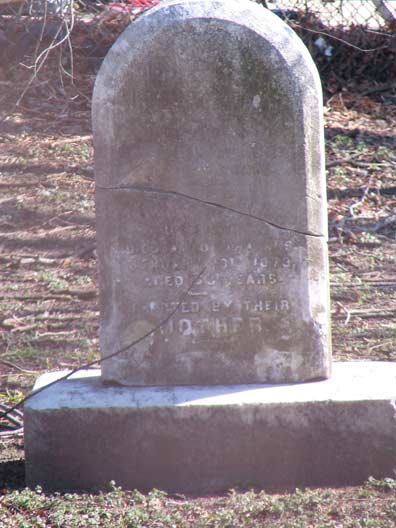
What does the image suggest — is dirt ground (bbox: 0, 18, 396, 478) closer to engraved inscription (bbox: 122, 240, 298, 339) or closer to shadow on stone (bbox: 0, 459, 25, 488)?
shadow on stone (bbox: 0, 459, 25, 488)

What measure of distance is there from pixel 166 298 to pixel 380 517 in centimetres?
120

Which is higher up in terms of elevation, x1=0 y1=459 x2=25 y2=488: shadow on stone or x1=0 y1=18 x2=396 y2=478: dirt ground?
x1=0 y1=18 x2=396 y2=478: dirt ground

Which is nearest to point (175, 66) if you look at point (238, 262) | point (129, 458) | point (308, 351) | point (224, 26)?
point (224, 26)

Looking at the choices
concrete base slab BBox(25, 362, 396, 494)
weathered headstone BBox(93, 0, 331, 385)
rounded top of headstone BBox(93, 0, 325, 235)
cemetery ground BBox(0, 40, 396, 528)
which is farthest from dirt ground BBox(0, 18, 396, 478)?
rounded top of headstone BBox(93, 0, 325, 235)

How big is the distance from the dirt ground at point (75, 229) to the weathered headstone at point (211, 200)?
981 mm

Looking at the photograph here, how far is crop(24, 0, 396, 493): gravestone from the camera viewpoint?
375cm

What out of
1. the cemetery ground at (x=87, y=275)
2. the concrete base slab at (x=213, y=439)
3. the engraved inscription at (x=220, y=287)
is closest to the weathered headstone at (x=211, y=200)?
the engraved inscription at (x=220, y=287)

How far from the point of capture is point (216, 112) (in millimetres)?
3797

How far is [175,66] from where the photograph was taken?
3.78 meters

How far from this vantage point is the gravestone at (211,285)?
375 cm

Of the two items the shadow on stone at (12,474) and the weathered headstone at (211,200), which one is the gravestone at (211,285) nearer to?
the weathered headstone at (211,200)

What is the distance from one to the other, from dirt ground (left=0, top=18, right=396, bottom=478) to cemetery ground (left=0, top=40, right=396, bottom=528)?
0.4 inches

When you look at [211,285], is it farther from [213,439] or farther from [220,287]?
[213,439]

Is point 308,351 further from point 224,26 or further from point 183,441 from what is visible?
point 224,26
